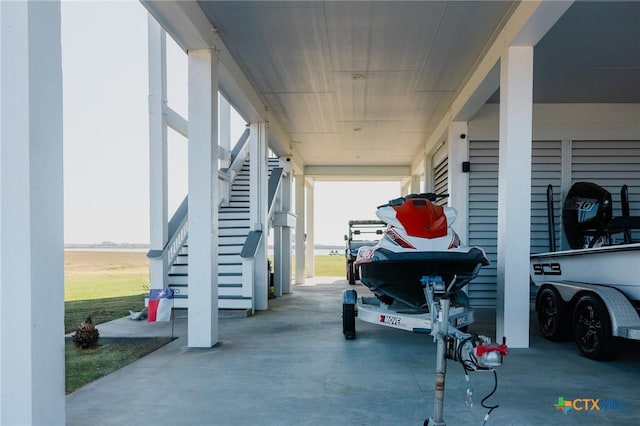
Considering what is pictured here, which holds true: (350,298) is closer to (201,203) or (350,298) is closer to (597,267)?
(201,203)

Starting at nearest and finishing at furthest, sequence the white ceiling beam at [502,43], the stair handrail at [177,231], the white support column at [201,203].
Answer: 1. the white ceiling beam at [502,43]
2. the white support column at [201,203]
3. the stair handrail at [177,231]

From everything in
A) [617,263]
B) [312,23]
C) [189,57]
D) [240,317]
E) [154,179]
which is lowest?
[240,317]

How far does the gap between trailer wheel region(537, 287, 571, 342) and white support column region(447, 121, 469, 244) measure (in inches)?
98.7

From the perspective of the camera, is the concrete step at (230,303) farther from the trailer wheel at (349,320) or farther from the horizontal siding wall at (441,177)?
the horizontal siding wall at (441,177)

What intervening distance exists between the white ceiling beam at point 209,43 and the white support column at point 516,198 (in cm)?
314

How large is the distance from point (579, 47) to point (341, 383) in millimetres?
4666

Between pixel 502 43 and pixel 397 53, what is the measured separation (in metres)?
1.23

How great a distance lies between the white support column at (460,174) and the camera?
759cm

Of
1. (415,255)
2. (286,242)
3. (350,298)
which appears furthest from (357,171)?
(415,255)

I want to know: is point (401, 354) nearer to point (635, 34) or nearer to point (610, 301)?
point (610, 301)

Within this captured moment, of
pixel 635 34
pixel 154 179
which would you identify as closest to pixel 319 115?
pixel 154 179

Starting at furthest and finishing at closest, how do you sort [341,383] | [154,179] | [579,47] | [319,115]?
[319,115] → [154,179] → [579,47] → [341,383]

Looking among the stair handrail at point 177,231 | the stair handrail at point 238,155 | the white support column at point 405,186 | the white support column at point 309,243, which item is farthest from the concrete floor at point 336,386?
the white support column at point 405,186

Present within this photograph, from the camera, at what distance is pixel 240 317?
22.3 ft
